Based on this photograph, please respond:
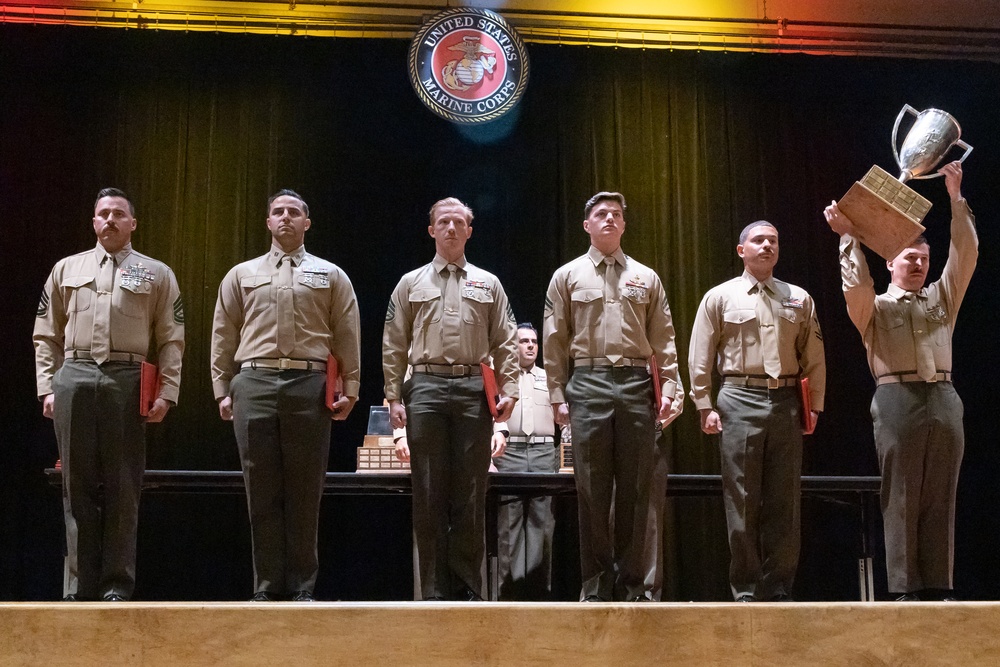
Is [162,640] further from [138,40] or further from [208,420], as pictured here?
[138,40]

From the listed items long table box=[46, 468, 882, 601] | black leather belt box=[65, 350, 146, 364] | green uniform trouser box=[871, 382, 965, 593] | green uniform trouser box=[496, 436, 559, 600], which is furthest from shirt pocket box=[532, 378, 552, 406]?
black leather belt box=[65, 350, 146, 364]

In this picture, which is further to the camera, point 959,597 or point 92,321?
point 959,597

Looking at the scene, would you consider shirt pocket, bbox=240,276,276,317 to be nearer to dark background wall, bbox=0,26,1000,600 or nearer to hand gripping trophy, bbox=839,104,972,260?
hand gripping trophy, bbox=839,104,972,260

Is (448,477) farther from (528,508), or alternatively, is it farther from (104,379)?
(528,508)

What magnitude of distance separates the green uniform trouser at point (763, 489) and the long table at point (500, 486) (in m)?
0.78

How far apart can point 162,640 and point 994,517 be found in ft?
18.8

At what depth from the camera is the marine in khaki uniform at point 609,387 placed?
3822 millimetres

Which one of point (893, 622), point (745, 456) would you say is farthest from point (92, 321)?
point (893, 622)

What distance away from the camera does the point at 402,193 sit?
682 cm

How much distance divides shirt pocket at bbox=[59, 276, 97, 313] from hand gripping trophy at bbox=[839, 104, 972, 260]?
2876 mm

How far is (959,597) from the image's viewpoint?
6789mm

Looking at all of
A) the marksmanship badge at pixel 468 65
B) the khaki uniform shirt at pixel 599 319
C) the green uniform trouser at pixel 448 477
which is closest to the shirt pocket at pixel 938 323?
the khaki uniform shirt at pixel 599 319

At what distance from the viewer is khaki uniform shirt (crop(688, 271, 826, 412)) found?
4160mm

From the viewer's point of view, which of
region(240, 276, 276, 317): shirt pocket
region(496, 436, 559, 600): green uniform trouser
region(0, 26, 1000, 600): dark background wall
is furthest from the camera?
region(0, 26, 1000, 600): dark background wall
